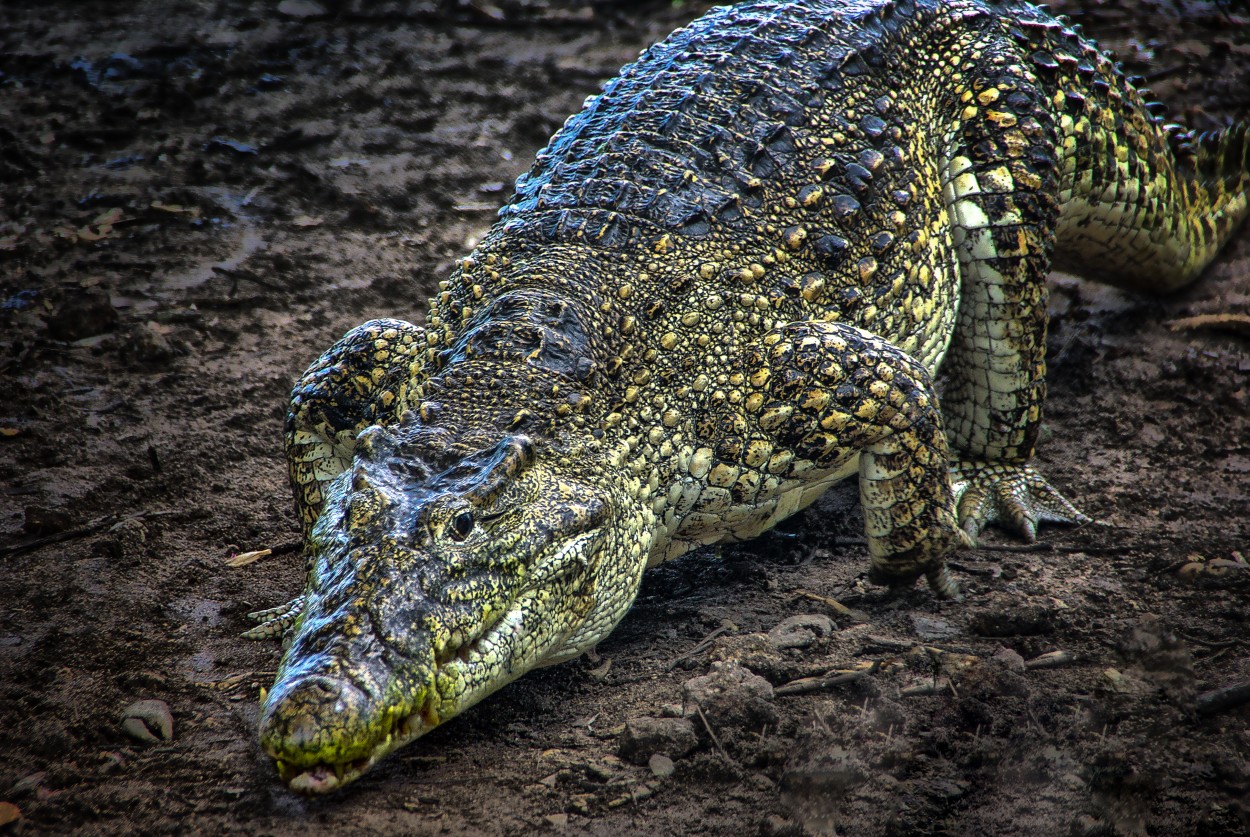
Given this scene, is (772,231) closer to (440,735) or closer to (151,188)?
(440,735)

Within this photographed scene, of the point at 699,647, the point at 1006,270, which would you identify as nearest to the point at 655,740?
the point at 699,647

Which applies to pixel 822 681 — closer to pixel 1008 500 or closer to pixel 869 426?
pixel 869 426

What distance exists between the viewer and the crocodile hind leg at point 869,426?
343cm

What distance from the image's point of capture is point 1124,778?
2.71m

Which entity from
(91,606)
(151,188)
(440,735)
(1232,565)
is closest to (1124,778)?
(1232,565)

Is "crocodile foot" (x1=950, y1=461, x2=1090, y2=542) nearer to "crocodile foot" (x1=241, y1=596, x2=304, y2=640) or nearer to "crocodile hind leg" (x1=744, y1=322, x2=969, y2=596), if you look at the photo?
"crocodile hind leg" (x1=744, y1=322, x2=969, y2=596)

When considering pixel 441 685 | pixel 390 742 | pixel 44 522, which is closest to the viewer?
pixel 390 742

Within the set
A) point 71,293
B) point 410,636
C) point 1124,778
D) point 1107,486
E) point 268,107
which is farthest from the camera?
point 268,107

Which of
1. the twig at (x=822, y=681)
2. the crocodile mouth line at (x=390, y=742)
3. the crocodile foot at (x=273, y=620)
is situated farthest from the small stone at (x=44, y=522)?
the twig at (x=822, y=681)

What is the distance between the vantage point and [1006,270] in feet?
14.1

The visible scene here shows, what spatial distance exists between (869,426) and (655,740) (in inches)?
52.0

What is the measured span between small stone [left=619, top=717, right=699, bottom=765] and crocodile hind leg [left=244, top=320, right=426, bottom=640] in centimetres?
137

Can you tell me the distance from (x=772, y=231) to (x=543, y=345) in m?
1.06

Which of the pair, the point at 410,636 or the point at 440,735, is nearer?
the point at 410,636
